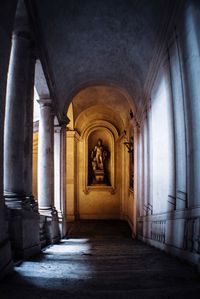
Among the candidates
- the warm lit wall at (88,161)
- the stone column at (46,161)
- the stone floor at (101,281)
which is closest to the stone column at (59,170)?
the stone column at (46,161)

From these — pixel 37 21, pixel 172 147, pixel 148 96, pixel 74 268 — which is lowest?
pixel 74 268

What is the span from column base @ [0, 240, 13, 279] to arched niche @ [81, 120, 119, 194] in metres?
14.6

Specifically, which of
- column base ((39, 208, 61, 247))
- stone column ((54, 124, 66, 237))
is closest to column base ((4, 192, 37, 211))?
column base ((39, 208, 61, 247))

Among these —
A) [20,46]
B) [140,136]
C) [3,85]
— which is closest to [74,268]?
[3,85]

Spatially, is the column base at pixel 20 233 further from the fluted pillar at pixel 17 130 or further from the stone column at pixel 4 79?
the stone column at pixel 4 79

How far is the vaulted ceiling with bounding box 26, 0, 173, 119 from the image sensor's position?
6402mm

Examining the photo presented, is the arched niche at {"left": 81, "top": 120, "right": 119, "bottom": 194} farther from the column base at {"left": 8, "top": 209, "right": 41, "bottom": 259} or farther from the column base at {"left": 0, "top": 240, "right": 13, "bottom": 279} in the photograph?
the column base at {"left": 0, "top": 240, "right": 13, "bottom": 279}

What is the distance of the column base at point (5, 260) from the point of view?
10.8ft

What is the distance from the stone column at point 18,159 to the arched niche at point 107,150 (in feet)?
42.2

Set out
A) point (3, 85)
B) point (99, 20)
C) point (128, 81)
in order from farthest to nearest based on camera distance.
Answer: point (128, 81)
point (99, 20)
point (3, 85)

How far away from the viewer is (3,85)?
11.9 feet

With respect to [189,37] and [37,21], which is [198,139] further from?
[37,21]

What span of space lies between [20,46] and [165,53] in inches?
112

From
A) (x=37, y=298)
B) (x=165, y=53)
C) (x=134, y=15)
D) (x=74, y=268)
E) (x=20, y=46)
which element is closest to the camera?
(x=37, y=298)
